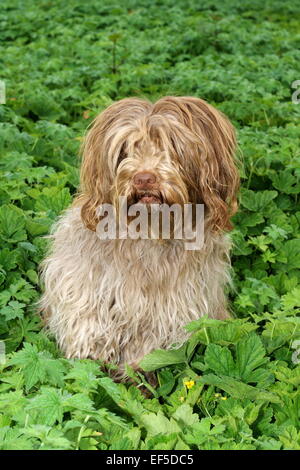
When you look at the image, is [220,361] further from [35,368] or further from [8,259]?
[8,259]

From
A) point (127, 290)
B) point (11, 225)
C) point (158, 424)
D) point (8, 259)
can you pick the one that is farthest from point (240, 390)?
point (11, 225)

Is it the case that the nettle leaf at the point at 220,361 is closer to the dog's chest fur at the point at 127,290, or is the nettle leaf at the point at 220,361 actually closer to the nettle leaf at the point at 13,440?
the dog's chest fur at the point at 127,290

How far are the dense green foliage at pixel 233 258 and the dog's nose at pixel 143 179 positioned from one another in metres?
0.76

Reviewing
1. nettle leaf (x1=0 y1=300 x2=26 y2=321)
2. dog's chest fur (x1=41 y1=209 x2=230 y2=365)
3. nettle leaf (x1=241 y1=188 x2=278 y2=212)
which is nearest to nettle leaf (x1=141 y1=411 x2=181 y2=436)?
dog's chest fur (x1=41 y1=209 x2=230 y2=365)

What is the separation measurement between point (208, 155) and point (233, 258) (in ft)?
5.68

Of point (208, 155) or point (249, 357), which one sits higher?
point (208, 155)

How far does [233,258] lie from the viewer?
504 centimetres

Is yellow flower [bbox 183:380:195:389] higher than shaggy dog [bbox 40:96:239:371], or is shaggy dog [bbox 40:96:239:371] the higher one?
shaggy dog [bbox 40:96:239:371]

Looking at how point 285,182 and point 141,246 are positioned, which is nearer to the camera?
point 141,246

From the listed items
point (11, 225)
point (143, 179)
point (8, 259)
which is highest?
point (143, 179)

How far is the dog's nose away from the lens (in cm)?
315

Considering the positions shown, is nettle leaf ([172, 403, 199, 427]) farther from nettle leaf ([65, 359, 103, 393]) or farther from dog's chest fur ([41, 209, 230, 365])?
dog's chest fur ([41, 209, 230, 365])

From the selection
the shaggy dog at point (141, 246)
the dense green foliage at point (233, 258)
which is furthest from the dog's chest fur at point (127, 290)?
the dense green foliage at point (233, 258)
